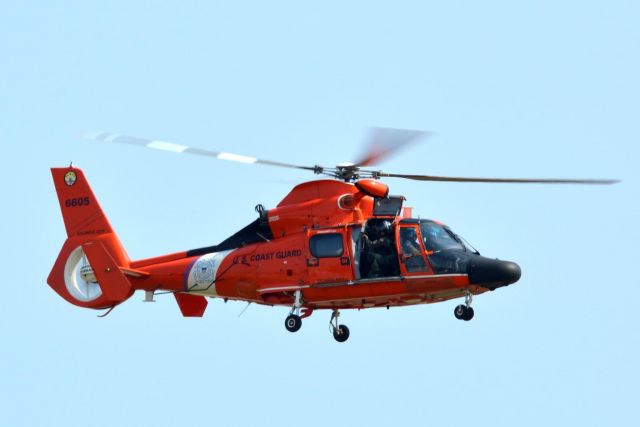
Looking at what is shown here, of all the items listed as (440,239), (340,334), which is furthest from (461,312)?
(340,334)

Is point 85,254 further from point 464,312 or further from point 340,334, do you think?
point 464,312

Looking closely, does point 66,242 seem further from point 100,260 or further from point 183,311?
point 183,311

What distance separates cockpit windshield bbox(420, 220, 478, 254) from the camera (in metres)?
20.9

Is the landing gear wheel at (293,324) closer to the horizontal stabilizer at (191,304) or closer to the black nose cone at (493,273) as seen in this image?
the horizontal stabilizer at (191,304)

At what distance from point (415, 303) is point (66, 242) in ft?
23.2

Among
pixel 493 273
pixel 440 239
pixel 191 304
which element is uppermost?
pixel 440 239

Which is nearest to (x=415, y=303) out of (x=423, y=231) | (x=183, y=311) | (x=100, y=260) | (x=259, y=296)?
(x=423, y=231)

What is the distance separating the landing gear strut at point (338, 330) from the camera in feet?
74.0

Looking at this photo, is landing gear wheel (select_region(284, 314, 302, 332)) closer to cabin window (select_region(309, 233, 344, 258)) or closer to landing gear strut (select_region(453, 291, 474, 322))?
cabin window (select_region(309, 233, 344, 258))

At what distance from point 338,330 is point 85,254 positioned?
5.11 meters

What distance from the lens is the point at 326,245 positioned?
2147 centimetres

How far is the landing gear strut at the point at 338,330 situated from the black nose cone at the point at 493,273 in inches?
126

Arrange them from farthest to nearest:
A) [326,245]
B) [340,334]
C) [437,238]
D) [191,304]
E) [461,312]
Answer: [191,304] < [340,334] < [326,245] < [437,238] < [461,312]

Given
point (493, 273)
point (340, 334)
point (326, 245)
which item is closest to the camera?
point (493, 273)
